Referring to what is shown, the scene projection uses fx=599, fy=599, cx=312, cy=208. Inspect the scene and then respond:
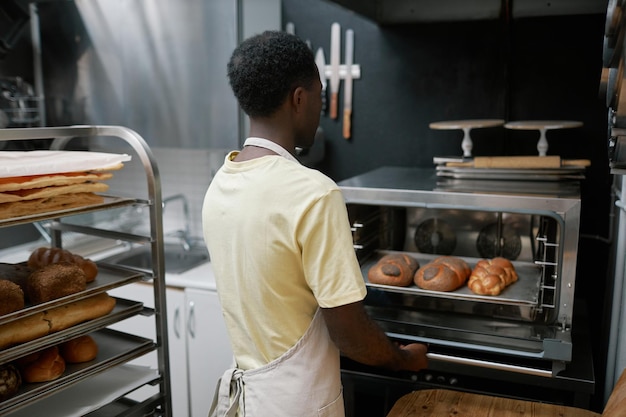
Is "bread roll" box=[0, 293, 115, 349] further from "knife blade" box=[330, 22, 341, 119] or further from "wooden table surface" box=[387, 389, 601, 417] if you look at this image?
"knife blade" box=[330, 22, 341, 119]

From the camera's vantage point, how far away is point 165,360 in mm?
1538

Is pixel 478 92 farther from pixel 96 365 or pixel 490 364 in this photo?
pixel 96 365

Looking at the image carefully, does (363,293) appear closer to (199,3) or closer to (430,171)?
(430,171)

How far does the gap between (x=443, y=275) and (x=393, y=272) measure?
14cm

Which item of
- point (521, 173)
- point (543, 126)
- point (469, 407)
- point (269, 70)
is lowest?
point (469, 407)

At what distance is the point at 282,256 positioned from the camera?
3.79 feet

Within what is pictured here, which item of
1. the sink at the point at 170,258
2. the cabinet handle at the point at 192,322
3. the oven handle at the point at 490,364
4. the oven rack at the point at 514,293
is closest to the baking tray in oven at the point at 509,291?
the oven rack at the point at 514,293

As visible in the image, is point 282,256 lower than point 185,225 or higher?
higher

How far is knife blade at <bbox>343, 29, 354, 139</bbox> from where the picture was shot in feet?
7.88

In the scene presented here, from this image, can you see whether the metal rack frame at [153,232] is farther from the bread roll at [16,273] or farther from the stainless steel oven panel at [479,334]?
the stainless steel oven panel at [479,334]

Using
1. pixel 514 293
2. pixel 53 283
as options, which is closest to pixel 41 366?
pixel 53 283

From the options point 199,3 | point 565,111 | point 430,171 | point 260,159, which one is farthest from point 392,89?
point 260,159

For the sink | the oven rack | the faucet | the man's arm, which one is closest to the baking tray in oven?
the oven rack

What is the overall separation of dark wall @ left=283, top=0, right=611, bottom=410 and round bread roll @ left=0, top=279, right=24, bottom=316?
4.85 feet
